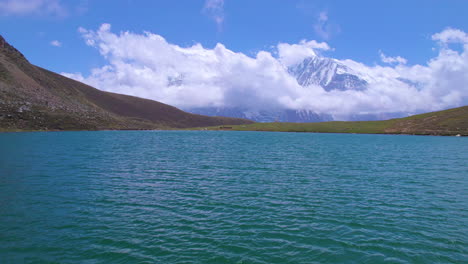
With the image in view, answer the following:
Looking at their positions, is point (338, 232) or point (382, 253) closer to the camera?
point (382, 253)

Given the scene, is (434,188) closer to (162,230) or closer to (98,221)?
(162,230)

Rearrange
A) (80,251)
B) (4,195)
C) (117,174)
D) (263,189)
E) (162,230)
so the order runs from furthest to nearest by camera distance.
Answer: (117,174)
(263,189)
(4,195)
(162,230)
(80,251)

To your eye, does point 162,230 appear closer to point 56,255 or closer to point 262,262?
point 56,255

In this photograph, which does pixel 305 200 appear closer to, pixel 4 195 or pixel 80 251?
pixel 80 251

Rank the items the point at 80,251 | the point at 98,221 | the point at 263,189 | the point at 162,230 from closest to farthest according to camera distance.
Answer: the point at 80,251 < the point at 162,230 < the point at 98,221 < the point at 263,189

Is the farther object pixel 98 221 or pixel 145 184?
pixel 145 184

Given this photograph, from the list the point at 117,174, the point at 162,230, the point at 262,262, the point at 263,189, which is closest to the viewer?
the point at 262,262

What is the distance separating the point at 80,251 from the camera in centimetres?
1919

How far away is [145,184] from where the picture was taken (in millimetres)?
39031

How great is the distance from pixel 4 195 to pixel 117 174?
613 inches

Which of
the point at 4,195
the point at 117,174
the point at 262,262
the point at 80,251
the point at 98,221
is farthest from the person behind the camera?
the point at 117,174

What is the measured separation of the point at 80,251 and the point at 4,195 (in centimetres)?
1957

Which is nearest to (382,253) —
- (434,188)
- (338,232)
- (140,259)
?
(338,232)

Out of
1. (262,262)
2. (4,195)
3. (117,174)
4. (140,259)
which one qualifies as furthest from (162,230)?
Answer: (117,174)
